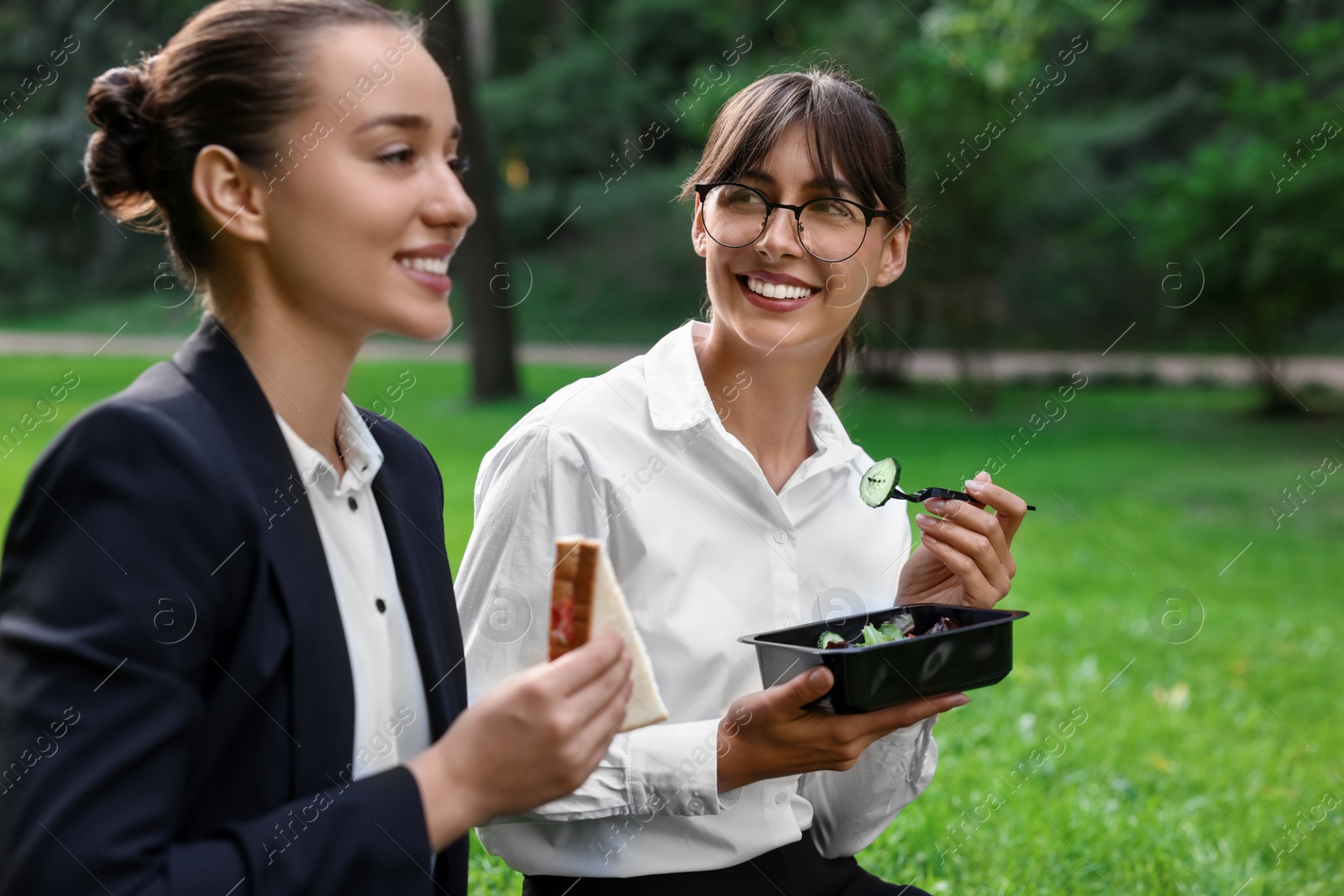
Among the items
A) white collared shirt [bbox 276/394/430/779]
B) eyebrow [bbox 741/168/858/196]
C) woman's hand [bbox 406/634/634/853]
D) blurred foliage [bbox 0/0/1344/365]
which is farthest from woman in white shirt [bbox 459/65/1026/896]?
blurred foliage [bbox 0/0/1344/365]

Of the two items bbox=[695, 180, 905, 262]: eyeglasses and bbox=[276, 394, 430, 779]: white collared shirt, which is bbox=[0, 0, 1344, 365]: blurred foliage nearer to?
bbox=[695, 180, 905, 262]: eyeglasses

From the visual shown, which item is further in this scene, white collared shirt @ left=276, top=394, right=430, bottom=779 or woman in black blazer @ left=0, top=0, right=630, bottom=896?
white collared shirt @ left=276, top=394, right=430, bottom=779

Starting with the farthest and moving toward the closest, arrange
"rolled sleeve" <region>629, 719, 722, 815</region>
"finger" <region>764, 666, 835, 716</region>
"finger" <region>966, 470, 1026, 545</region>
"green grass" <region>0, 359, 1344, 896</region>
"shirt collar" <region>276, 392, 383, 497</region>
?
"green grass" <region>0, 359, 1344, 896</region>
"finger" <region>966, 470, 1026, 545</region>
"rolled sleeve" <region>629, 719, 722, 815</region>
"finger" <region>764, 666, 835, 716</region>
"shirt collar" <region>276, 392, 383, 497</region>

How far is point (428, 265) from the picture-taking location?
68.9 inches

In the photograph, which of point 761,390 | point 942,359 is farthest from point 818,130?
point 942,359

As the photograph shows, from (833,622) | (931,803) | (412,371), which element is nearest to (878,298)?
(412,371)

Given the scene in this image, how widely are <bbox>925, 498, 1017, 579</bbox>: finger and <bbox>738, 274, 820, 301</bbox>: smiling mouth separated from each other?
0.50 meters

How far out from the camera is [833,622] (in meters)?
2.23

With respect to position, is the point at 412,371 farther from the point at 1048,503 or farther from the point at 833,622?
the point at 833,622

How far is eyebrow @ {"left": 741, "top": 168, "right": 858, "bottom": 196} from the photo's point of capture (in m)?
2.53

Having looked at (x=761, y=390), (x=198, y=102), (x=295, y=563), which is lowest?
(x=761, y=390)

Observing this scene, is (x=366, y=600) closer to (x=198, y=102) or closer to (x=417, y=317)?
(x=417, y=317)

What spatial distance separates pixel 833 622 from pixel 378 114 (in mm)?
1157

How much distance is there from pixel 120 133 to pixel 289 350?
37cm
